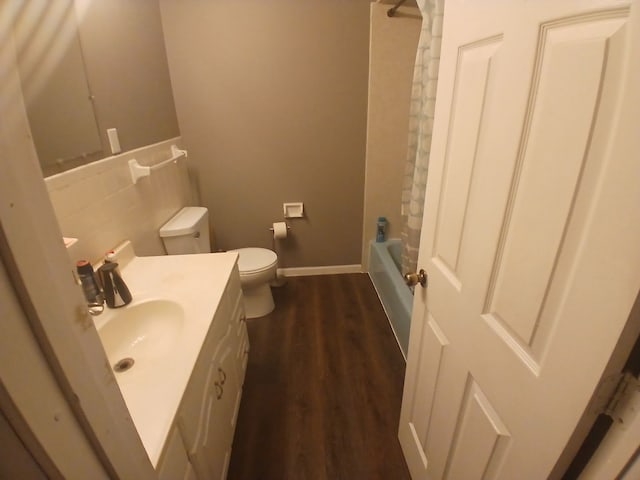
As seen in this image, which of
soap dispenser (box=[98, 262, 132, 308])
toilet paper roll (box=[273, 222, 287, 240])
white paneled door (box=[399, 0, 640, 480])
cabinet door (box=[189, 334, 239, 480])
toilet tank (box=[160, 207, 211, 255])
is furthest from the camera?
toilet paper roll (box=[273, 222, 287, 240])

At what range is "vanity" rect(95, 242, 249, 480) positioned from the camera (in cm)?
75

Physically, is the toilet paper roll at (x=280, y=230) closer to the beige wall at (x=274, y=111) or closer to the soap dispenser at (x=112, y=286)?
the beige wall at (x=274, y=111)

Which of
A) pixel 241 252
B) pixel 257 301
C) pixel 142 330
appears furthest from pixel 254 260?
pixel 142 330

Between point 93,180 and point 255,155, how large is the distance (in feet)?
4.14

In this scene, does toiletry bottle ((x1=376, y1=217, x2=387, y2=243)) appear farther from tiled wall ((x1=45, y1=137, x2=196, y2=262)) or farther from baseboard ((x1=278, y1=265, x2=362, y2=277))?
tiled wall ((x1=45, y1=137, x2=196, y2=262))

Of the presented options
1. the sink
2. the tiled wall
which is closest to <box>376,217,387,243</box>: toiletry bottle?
the tiled wall

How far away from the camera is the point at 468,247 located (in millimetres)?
760

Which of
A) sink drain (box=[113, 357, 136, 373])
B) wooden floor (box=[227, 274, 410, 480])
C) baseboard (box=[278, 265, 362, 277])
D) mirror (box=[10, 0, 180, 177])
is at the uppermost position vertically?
mirror (box=[10, 0, 180, 177])

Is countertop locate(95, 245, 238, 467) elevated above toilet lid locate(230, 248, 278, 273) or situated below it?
above

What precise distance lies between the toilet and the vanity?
14.3 inches

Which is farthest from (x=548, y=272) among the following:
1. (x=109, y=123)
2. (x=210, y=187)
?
(x=210, y=187)

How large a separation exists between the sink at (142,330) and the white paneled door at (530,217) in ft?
2.92

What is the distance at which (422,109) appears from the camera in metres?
1.60

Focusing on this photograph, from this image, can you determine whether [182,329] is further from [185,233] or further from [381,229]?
[381,229]
